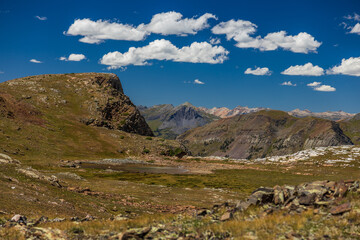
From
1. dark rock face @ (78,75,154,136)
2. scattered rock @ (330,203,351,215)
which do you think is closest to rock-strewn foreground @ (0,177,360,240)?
scattered rock @ (330,203,351,215)

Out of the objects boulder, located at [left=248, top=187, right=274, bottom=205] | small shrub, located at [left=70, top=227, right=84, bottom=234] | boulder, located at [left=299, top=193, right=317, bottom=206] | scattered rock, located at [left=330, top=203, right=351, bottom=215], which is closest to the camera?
scattered rock, located at [left=330, top=203, right=351, bottom=215]

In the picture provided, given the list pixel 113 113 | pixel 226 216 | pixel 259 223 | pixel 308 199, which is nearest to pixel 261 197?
pixel 308 199

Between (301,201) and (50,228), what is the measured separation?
18.7 meters

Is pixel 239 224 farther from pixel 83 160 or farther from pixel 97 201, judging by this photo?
pixel 83 160

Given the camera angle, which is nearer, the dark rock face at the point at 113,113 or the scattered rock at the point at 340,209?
the scattered rock at the point at 340,209

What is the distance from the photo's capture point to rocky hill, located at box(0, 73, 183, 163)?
10100cm

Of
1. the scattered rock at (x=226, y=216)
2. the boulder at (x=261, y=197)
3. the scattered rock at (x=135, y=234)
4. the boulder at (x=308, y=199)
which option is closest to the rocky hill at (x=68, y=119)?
the scattered rock at (x=135, y=234)

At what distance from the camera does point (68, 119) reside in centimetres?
13438

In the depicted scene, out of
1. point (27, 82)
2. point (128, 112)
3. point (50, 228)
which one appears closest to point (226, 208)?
point (50, 228)

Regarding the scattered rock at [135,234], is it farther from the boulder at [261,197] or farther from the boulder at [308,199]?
the boulder at [308,199]

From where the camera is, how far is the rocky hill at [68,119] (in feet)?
331

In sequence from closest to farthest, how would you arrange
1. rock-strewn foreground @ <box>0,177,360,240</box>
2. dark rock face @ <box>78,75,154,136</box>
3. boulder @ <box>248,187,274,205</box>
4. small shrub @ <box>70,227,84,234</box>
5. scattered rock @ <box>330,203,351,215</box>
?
rock-strewn foreground @ <box>0,177,360,240</box> → scattered rock @ <box>330,203,351,215</box> → small shrub @ <box>70,227,84,234</box> → boulder @ <box>248,187,274,205</box> → dark rock face @ <box>78,75,154,136</box>

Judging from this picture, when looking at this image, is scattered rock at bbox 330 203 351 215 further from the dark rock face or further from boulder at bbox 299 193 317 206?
the dark rock face

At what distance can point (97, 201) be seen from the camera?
118ft
